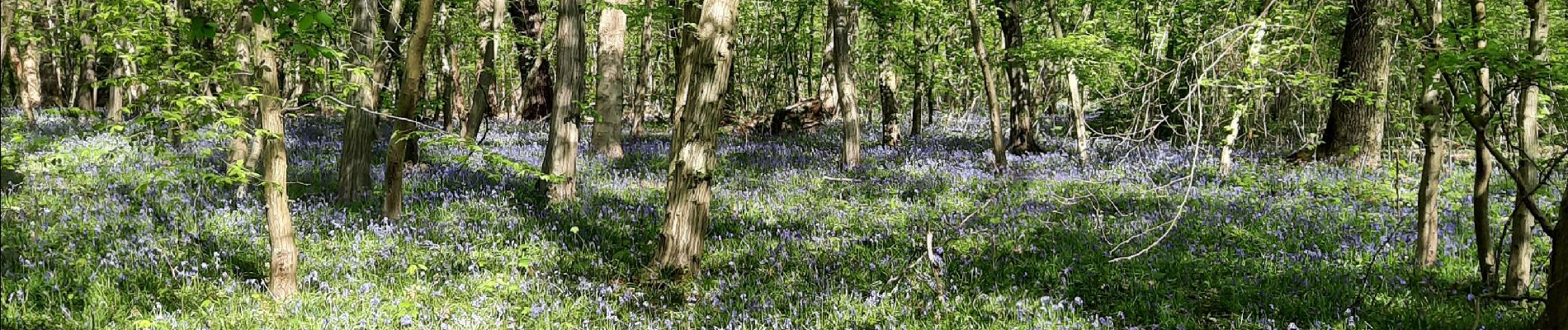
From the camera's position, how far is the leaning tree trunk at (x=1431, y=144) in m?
4.89

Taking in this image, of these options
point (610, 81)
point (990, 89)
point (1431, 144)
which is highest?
point (610, 81)

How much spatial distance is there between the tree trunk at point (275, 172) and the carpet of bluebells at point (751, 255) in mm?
163

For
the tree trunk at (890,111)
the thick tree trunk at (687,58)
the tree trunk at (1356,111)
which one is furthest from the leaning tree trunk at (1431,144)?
the tree trunk at (890,111)

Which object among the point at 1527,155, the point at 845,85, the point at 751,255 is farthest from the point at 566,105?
the point at 1527,155

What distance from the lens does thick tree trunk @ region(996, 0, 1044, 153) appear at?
12.9 metres

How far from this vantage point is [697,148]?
19.6 ft

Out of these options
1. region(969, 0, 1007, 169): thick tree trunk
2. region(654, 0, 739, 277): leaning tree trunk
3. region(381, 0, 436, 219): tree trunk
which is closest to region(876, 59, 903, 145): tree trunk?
region(969, 0, 1007, 169): thick tree trunk

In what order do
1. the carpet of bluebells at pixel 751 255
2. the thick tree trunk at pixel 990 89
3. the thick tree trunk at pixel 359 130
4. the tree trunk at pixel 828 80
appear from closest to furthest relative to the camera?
1. the carpet of bluebells at pixel 751 255
2. the thick tree trunk at pixel 359 130
3. the thick tree trunk at pixel 990 89
4. the tree trunk at pixel 828 80

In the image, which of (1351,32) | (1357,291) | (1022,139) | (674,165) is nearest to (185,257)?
(674,165)

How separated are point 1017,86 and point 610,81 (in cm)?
656

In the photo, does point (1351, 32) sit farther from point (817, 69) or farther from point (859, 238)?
point (817, 69)

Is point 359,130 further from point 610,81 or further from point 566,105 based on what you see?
point 610,81

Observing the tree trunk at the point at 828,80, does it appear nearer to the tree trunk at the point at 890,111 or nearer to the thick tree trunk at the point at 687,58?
the tree trunk at the point at 890,111

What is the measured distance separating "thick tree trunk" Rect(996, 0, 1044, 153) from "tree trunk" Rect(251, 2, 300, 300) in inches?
374
